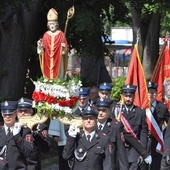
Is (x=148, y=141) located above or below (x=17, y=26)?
below

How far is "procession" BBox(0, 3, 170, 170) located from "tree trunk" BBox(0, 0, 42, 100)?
4.34 m

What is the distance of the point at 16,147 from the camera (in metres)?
10.3

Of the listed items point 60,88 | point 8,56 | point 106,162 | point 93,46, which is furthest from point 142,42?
point 106,162

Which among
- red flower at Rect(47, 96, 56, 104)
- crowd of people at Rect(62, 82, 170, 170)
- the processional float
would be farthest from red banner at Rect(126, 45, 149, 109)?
red flower at Rect(47, 96, 56, 104)

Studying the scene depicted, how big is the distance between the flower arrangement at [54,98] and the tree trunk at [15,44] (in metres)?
6.48

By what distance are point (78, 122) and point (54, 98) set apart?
52 cm

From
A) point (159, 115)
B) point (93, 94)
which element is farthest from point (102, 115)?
point (159, 115)

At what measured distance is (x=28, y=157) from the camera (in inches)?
428

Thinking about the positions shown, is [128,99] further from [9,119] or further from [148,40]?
[148,40]

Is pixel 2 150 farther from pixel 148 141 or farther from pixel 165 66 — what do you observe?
pixel 165 66

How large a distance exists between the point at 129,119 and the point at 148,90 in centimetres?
140

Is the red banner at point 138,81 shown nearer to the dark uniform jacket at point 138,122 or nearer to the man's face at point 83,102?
the dark uniform jacket at point 138,122

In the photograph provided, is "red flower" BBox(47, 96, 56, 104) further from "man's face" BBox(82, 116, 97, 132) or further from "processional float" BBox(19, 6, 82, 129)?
"man's face" BBox(82, 116, 97, 132)

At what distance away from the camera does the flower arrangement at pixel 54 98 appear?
1230 centimetres
